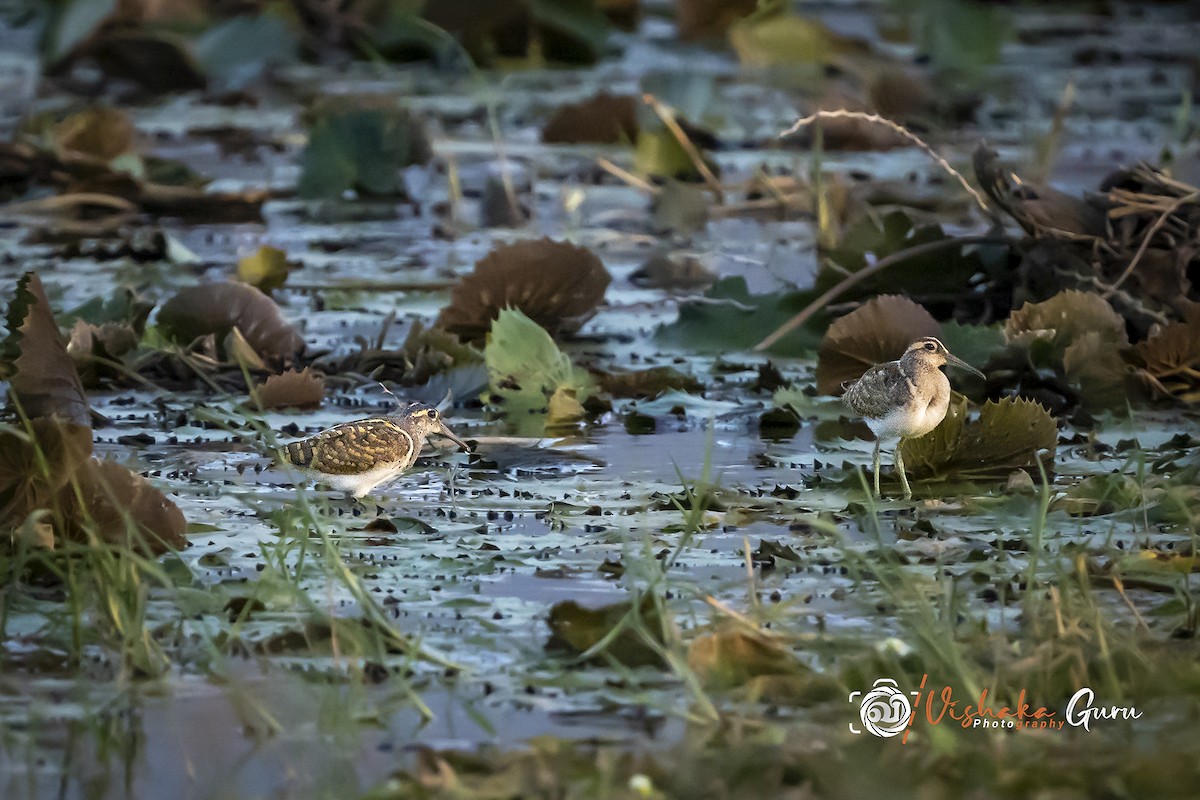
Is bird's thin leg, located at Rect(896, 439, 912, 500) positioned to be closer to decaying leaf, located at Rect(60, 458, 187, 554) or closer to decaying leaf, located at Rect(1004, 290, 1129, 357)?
decaying leaf, located at Rect(1004, 290, 1129, 357)

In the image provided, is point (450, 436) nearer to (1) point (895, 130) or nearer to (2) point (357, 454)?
(2) point (357, 454)

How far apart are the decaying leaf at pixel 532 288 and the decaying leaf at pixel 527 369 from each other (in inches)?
23.1

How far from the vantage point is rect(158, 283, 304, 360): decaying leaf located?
5.76m

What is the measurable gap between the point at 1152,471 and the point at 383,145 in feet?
15.3

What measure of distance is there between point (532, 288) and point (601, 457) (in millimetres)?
1269

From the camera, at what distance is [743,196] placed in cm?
870

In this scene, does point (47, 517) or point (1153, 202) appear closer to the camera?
point (47, 517)

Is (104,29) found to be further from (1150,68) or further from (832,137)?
(1150,68)

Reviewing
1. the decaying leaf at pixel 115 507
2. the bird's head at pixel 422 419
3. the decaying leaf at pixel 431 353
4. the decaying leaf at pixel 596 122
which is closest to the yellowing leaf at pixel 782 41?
the decaying leaf at pixel 596 122

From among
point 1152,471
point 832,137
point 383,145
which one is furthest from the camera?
point 832,137

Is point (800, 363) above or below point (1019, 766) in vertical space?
below

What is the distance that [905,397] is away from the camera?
436 cm

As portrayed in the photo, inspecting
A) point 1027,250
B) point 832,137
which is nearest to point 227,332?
point 1027,250

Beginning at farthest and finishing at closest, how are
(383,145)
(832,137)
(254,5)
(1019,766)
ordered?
(254,5) < (832,137) < (383,145) < (1019,766)
